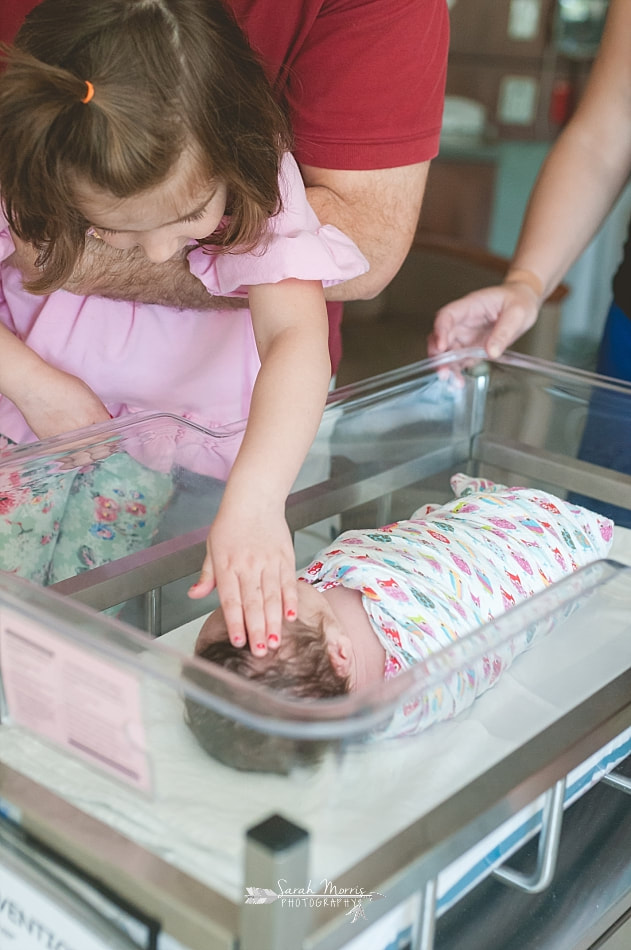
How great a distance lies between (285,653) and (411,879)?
8.4 inches

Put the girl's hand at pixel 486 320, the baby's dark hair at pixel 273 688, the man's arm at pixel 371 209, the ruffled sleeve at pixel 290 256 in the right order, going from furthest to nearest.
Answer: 1. the girl's hand at pixel 486 320
2. the man's arm at pixel 371 209
3. the ruffled sleeve at pixel 290 256
4. the baby's dark hair at pixel 273 688

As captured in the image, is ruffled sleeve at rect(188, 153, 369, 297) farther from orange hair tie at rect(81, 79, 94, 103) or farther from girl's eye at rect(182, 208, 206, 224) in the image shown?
orange hair tie at rect(81, 79, 94, 103)

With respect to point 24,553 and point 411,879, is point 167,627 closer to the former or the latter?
point 24,553

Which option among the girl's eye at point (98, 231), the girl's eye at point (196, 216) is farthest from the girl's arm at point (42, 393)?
the girl's eye at point (196, 216)

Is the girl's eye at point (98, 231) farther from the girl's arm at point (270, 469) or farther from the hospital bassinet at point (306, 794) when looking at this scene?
the hospital bassinet at point (306, 794)

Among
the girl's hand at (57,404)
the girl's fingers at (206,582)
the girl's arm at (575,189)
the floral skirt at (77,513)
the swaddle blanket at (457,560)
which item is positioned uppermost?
the girl's arm at (575,189)

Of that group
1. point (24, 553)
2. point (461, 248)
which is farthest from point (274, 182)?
point (461, 248)

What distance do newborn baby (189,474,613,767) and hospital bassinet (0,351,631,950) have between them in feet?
0.17

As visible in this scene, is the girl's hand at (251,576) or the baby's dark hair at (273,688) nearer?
the baby's dark hair at (273,688)

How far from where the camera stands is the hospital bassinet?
590mm

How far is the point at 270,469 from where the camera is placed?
2.90 ft

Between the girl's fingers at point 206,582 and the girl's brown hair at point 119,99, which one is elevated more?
the girl's brown hair at point 119,99

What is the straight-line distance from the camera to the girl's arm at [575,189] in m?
1.35

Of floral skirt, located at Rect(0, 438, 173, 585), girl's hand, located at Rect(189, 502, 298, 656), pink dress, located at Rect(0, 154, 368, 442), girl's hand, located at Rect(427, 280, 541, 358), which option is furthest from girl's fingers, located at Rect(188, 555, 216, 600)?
girl's hand, located at Rect(427, 280, 541, 358)
